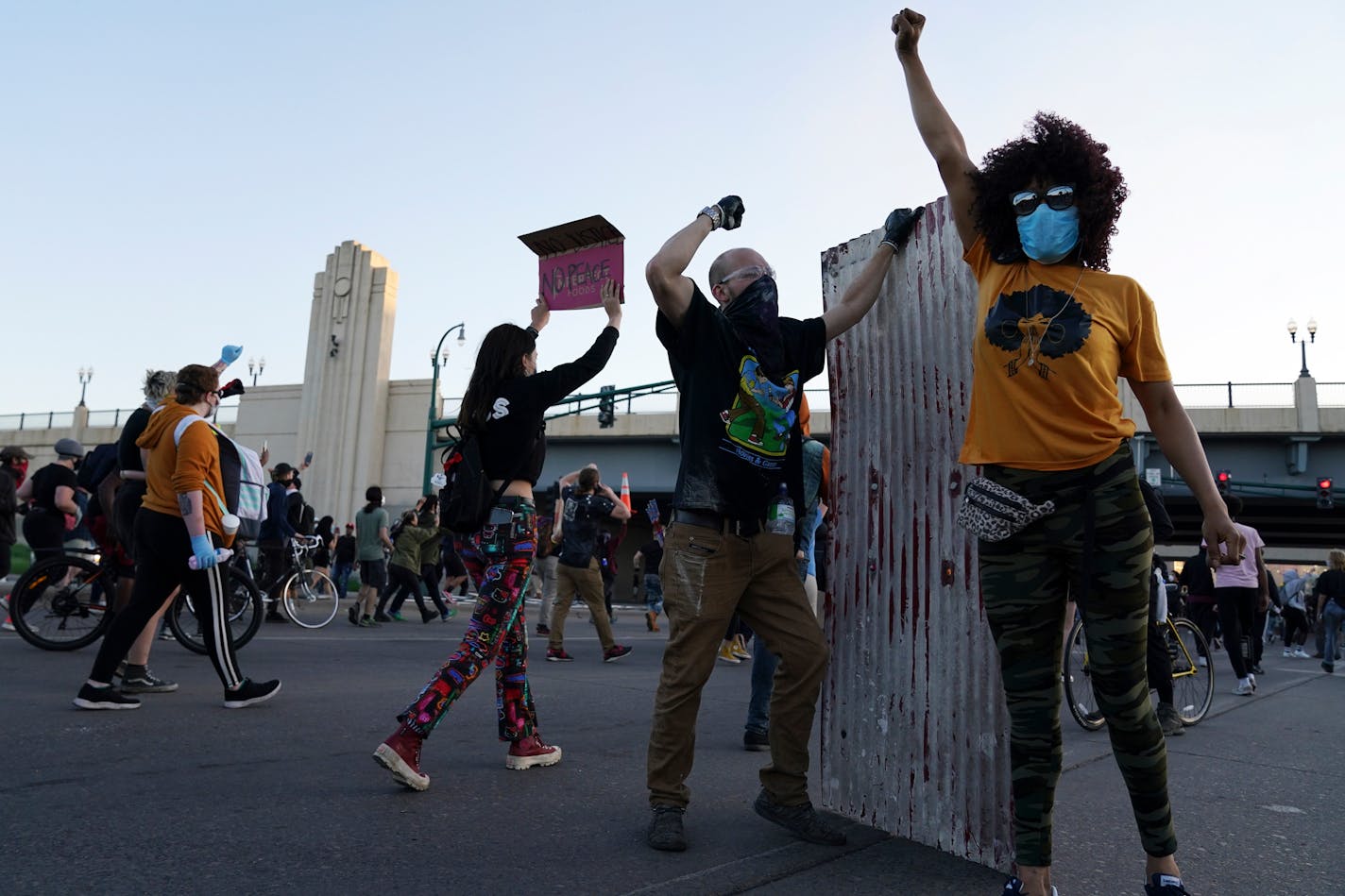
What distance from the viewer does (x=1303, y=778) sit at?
4.61 meters

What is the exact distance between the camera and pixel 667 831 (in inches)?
116

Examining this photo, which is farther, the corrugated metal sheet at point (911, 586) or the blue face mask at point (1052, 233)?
the corrugated metal sheet at point (911, 586)

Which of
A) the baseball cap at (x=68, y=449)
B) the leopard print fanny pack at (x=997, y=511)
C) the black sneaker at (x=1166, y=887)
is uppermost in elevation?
the baseball cap at (x=68, y=449)

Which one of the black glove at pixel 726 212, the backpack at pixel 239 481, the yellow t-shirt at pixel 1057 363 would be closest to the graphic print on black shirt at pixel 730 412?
the black glove at pixel 726 212

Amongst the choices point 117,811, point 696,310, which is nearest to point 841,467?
point 696,310

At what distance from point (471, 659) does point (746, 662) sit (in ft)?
21.2

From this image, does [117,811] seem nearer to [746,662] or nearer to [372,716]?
[372,716]

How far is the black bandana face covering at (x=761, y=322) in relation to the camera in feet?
10.5

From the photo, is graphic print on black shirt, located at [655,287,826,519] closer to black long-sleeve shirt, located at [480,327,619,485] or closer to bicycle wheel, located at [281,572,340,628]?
black long-sleeve shirt, located at [480,327,619,485]

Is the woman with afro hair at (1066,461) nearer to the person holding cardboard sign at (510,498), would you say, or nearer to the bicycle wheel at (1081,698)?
the person holding cardboard sign at (510,498)

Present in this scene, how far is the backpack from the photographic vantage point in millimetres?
5297

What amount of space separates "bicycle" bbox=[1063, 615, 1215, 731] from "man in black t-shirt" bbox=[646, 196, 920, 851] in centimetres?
294

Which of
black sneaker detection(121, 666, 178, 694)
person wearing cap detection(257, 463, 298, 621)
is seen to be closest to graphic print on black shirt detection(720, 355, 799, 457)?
black sneaker detection(121, 666, 178, 694)

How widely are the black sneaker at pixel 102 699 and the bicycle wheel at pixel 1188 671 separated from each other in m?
5.91
